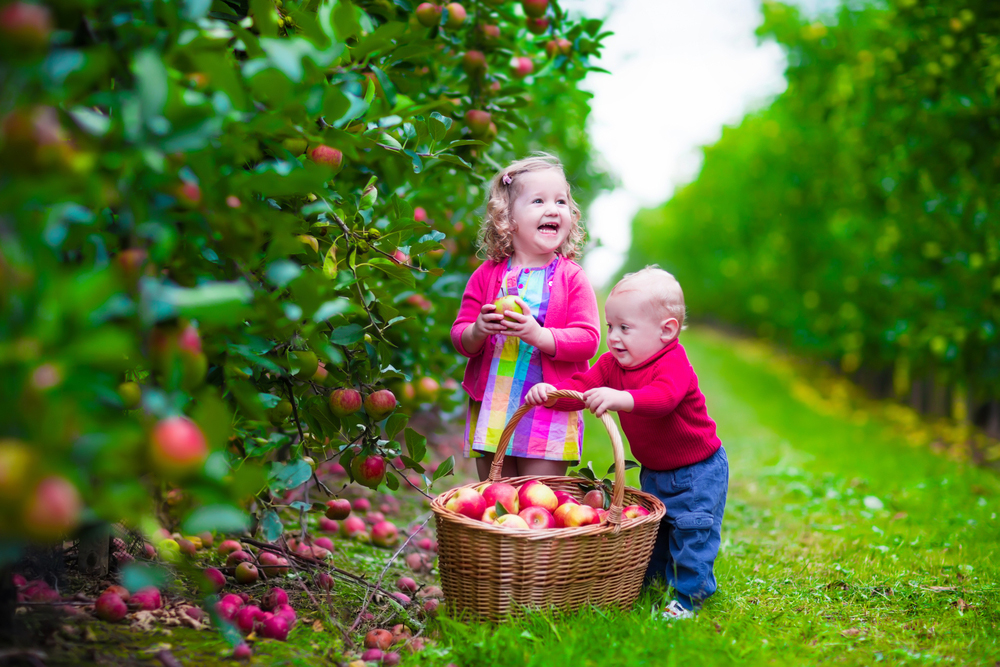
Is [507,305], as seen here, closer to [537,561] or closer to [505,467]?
[505,467]

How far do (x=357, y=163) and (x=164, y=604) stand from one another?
1.51 metres

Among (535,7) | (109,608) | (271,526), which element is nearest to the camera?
(109,608)

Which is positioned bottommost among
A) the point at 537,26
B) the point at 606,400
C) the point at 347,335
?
the point at 606,400

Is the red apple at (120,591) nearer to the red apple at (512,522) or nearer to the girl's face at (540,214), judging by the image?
the red apple at (512,522)

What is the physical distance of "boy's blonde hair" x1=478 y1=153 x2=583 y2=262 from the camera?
8.68 feet

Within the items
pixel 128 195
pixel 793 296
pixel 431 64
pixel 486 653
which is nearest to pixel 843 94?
pixel 793 296

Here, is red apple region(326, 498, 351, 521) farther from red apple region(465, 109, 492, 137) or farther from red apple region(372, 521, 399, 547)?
red apple region(465, 109, 492, 137)

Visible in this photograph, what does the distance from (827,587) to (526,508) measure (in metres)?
1.24

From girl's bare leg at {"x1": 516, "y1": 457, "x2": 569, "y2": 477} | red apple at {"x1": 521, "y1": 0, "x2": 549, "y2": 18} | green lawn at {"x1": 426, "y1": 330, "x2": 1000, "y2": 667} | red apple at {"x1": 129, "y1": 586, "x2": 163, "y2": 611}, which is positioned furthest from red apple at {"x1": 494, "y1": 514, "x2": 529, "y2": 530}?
red apple at {"x1": 521, "y1": 0, "x2": 549, "y2": 18}

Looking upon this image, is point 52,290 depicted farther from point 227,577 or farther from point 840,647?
point 840,647


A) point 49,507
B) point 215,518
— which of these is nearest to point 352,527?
point 215,518

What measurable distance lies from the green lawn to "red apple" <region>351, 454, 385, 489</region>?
1.57 feet

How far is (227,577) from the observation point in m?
2.34

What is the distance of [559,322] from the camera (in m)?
2.53
